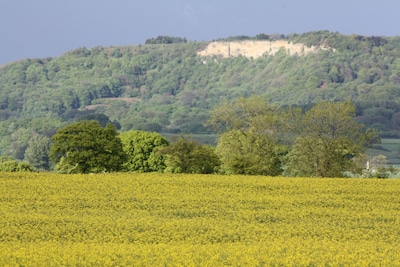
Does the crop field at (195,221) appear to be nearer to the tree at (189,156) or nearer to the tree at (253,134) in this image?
the tree at (189,156)

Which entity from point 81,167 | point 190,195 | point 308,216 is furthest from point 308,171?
point 308,216

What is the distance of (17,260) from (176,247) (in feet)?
18.4

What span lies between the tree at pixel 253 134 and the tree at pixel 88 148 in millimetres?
11414

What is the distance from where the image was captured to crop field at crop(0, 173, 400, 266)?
27344 mm

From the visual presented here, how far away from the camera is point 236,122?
8844 centimetres

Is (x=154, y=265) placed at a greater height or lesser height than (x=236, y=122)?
greater

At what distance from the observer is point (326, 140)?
266 ft

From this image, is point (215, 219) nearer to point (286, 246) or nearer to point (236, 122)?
point (286, 246)

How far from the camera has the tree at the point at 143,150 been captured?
93.5 meters

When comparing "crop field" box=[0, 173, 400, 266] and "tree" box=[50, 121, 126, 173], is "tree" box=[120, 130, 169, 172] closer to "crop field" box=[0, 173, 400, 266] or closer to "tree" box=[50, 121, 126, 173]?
"tree" box=[50, 121, 126, 173]

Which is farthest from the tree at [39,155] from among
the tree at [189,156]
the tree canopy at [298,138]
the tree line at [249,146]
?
the tree at [189,156]

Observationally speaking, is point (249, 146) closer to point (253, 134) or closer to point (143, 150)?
point (253, 134)

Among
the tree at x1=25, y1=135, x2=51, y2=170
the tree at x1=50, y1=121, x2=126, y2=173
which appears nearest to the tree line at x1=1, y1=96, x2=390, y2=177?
the tree at x1=50, y1=121, x2=126, y2=173

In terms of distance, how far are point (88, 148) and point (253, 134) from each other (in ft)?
64.3
